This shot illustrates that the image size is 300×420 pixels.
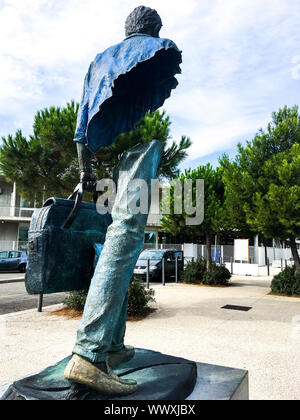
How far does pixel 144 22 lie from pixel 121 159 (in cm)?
92

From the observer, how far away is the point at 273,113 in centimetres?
1123

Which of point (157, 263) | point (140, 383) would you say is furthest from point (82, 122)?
point (157, 263)

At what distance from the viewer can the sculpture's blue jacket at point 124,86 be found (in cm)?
171

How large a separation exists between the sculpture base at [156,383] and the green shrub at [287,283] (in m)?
8.88

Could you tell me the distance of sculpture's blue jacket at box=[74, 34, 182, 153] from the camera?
5.60 feet

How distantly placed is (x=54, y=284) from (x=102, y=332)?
46cm

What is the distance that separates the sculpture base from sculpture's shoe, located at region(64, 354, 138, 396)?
2.5 inches

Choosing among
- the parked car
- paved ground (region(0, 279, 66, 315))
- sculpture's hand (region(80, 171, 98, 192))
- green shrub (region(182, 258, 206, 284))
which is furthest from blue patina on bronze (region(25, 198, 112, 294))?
the parked car

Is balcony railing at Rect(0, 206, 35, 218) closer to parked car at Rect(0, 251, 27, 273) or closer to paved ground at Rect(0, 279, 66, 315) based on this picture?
parked car at Rect(0, 251, 27, 273)

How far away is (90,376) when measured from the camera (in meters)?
1.40

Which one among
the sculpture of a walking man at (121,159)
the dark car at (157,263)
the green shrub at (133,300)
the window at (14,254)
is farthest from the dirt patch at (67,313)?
the window at (14,254)

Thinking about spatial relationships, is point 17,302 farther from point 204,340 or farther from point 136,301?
point 204,340

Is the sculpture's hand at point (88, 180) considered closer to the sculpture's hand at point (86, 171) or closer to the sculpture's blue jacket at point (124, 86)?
the sculpture's hand at point (86, 171)

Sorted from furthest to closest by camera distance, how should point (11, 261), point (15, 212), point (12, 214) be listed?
point (15, 212), point (12, 214), point (11, 261)
